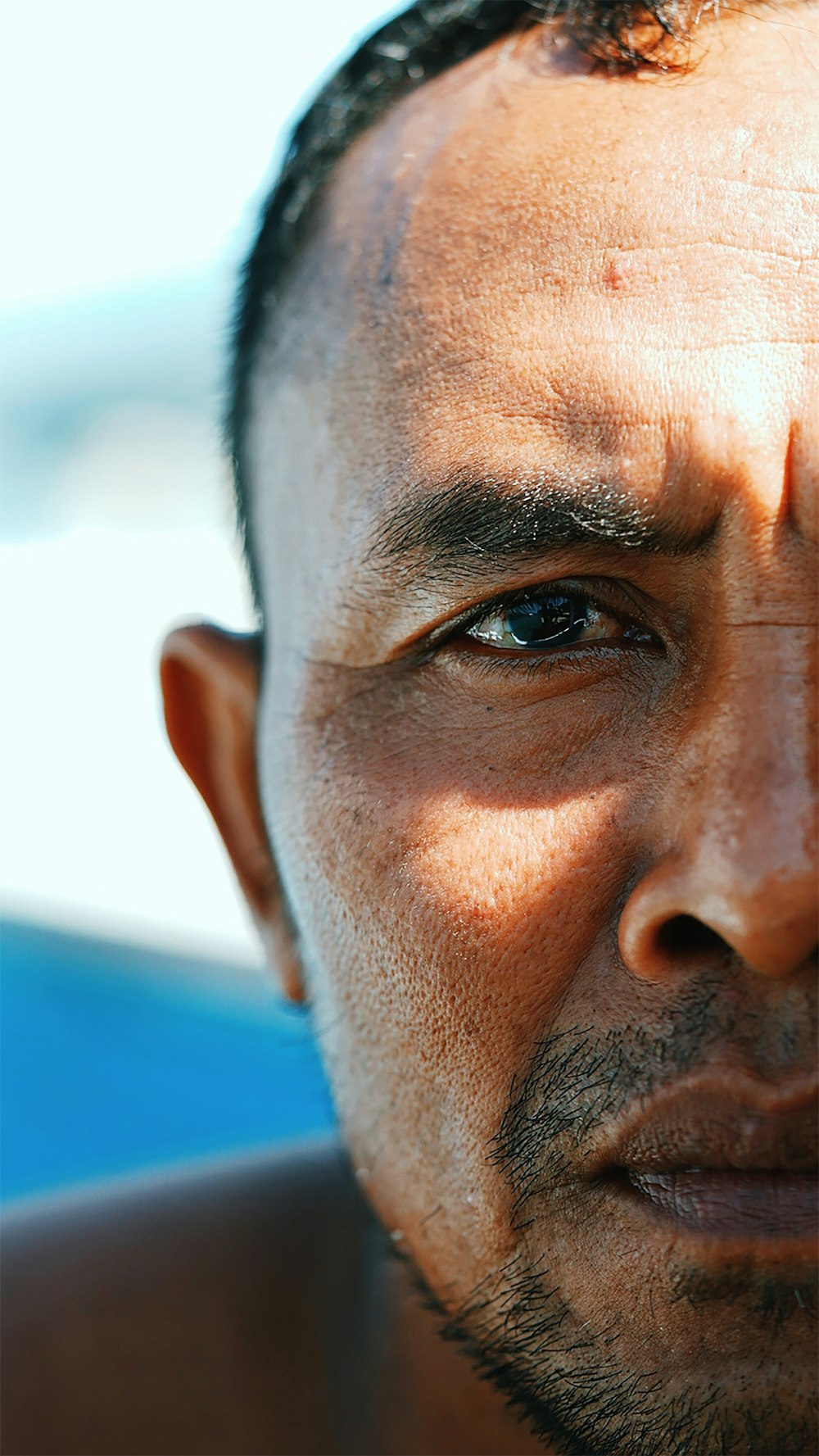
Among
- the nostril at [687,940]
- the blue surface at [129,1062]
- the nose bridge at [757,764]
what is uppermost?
the blue surface at [129,1062]

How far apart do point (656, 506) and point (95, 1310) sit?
1458 mm

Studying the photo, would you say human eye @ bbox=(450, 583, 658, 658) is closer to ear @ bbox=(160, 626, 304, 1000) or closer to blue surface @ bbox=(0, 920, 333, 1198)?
ear @ bbox=(160, 626, 304, 1000)

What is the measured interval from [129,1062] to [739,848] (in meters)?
2.92

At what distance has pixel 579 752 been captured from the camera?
3.45 feet

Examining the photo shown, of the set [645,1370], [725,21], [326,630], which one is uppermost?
[725,21]

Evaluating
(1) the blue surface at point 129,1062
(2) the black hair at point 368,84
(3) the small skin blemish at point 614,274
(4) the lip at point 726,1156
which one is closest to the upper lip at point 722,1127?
(4) the lip at point 726,1156

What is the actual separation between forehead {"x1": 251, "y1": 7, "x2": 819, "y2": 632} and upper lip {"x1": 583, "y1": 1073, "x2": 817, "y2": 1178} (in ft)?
1.61

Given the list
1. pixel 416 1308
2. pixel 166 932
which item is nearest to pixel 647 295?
pixel 416 1308

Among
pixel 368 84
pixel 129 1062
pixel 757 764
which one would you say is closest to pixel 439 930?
pixel 757 764

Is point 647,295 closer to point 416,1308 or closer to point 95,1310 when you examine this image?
point 416,1308

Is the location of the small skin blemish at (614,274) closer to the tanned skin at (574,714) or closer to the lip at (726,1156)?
the tanned skin at (574,714)

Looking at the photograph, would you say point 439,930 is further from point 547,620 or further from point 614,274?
point 614,274

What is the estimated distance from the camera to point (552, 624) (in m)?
1.13

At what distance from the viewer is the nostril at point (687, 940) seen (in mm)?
911
